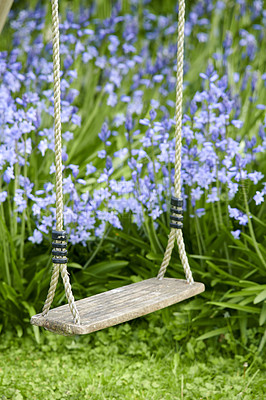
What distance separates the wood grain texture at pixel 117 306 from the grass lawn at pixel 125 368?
2.00 ft

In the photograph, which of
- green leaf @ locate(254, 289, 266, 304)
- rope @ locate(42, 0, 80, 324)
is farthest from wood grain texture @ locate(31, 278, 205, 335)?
green leaf @ locate(254, 289, 266, 304)

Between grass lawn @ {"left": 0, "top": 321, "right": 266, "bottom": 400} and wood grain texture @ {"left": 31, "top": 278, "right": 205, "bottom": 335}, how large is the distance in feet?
2.00

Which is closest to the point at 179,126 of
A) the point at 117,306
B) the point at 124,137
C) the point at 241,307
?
the point at 117,306

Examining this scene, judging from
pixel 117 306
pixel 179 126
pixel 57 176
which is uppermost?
pixel 179 126

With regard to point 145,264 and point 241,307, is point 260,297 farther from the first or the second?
point 145,264

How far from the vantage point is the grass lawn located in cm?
252

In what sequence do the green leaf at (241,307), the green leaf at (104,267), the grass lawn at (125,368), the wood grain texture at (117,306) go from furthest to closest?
the green leaf at (104,267) < the green leaf at (241,307) < the grass lawn at (125,368) < the wood grain texture at (117,306)

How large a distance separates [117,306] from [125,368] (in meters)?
1.04

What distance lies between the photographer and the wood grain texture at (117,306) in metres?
1.79

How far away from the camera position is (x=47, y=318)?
1.85 m

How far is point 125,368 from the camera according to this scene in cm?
286

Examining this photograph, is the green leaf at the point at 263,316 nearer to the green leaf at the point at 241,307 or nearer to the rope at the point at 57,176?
the green leaf at the point at 241,307

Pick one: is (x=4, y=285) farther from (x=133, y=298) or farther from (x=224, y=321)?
(x=224, y=321)

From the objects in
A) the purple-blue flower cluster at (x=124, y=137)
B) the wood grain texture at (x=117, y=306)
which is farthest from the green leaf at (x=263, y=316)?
the wood grain texture at (x=117, y=306)
